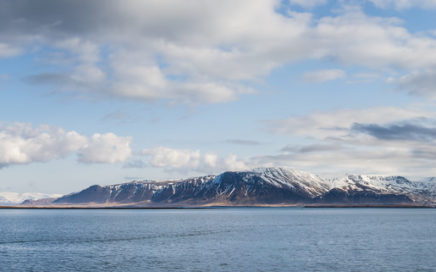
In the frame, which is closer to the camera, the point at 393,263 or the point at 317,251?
the point at 393,263

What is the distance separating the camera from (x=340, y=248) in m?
90.3

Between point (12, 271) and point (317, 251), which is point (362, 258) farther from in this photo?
point (12, 271)

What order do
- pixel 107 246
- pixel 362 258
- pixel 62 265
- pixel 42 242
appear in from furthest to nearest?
pixel 42 242
pixel 107 246
pixel 362 258
pixel 62 265

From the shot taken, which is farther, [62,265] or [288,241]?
[288,241]

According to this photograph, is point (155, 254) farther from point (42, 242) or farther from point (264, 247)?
point (42, 242)

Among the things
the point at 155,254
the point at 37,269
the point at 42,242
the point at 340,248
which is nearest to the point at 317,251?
the point at 340,248

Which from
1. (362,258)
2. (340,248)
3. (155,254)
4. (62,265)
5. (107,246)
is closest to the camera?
(62,265)

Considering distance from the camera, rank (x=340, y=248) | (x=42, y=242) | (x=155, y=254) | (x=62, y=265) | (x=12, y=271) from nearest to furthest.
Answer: (x=12, y=271) < (x=62, y=265) < (x=155, y=254) < (x=340, y=248) < (x=42, y=242)

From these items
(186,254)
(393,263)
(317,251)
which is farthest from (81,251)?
(393,263)

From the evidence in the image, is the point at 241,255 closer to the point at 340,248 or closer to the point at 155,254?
the point at 155,254

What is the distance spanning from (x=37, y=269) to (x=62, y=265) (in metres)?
4.27

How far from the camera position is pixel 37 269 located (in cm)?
6656

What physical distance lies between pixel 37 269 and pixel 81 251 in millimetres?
21239

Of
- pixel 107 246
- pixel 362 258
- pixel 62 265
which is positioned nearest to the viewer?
pixel 62 265
